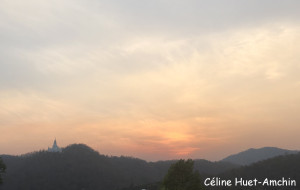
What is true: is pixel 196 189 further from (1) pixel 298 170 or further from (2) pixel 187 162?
(1) pixel 298 170

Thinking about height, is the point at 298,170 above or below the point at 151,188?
above

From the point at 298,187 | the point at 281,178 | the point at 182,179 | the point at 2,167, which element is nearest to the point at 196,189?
the point at 182,179

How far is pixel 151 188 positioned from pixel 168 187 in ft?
489

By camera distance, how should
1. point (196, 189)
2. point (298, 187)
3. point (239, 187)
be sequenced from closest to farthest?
point (196, 189), point (298, 187), point (239, 187)

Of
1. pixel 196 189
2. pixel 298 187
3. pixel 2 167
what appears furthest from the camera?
pixel 298 187

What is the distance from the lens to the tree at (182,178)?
5375 cm

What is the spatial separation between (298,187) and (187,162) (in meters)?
143

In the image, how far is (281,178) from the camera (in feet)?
634

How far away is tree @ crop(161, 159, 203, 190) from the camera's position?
176 feet

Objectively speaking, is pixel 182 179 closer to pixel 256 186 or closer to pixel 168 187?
pixel 168 187

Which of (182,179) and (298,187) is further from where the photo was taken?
(298,187)

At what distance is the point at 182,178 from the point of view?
54688 mm

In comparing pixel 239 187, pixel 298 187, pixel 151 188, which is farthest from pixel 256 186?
pixel 151 188

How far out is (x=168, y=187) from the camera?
178 feet
